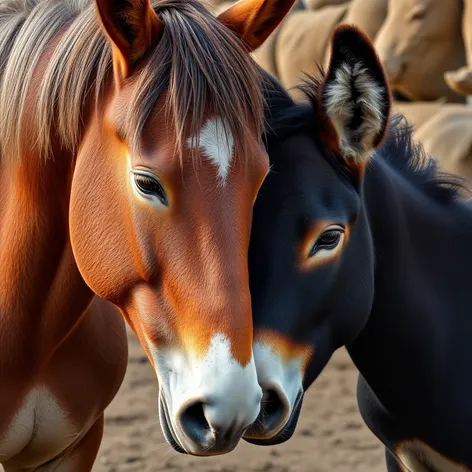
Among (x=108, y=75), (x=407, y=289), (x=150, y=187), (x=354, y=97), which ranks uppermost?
(x=108, y=75)

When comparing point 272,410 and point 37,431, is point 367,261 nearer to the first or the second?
point 272,410

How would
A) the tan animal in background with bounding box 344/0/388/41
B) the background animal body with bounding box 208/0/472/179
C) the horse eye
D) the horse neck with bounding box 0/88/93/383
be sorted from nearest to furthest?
1. the horse eye
2. the horse neck with bounding box 0/88/93/383
3. the background animal body with bounding box 208/0/472/179
4. the tan animal in background with bounding box 344/0/388/41

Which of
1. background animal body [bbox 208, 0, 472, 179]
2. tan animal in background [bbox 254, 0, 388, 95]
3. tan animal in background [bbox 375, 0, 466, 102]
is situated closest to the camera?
background animal body [bbox 208, 0, 472, 179]

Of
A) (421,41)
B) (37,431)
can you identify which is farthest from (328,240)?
(421,41)

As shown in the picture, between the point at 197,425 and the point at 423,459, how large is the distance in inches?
36.1

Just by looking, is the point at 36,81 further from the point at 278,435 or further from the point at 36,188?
the point at 278,435

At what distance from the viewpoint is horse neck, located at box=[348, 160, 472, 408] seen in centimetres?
235

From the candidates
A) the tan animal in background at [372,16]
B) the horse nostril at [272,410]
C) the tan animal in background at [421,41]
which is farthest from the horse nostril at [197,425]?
the tan animal in background at [372,16]

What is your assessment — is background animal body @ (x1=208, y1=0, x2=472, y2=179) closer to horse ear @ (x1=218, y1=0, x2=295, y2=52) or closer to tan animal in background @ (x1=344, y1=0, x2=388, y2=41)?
tan animal in background @ (x1=344, y1=0, x2=388, y2=41)

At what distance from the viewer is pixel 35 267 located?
215cm

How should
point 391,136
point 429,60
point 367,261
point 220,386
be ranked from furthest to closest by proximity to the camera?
point 429,60 → point 391,136 → point 367,261 → point 220,386

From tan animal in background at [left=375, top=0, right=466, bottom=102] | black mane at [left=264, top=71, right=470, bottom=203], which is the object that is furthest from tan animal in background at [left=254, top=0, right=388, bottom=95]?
black mane at [left=264, top=71, right=470, bottom=203]

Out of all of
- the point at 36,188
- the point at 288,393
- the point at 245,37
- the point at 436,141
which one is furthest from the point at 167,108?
the point at 436,141

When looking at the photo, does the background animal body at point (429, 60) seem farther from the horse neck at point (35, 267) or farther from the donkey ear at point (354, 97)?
the horse neck at point (35, 267)
